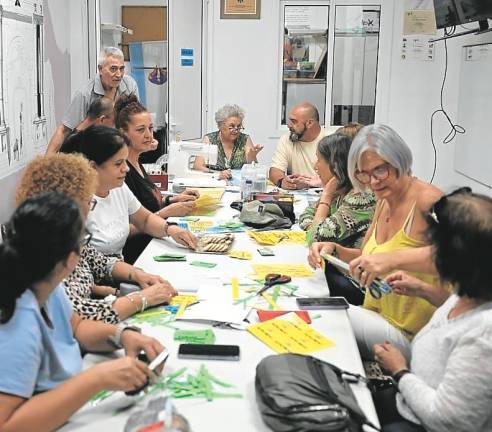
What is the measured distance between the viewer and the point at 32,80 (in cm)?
439

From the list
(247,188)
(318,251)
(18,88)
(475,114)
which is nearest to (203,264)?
(318,251)

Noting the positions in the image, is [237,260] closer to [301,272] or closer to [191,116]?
[301,272]

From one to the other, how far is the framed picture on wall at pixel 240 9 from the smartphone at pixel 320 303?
14.6 ft

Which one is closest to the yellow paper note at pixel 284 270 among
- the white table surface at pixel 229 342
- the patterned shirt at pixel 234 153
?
the white table surface at pixel 229 342

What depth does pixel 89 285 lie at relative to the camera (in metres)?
2.06

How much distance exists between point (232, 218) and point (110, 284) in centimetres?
116

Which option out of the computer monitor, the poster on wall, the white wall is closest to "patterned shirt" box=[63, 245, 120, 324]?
the poster on wall

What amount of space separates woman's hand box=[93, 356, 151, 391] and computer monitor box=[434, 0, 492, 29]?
3.48 m

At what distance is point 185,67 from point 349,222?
3.74 meters

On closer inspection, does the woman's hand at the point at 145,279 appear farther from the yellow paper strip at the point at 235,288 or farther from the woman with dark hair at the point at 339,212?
the woman with dark hair at the point at 339,212

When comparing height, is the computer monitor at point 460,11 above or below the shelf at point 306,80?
above

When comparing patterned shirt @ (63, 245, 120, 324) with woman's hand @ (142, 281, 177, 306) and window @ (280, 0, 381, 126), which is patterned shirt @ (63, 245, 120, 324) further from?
window @ (280, 0, 381, 126)

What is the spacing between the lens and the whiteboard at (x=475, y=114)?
4.56 m

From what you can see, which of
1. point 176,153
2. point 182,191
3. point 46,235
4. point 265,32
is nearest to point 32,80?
point 176,153
